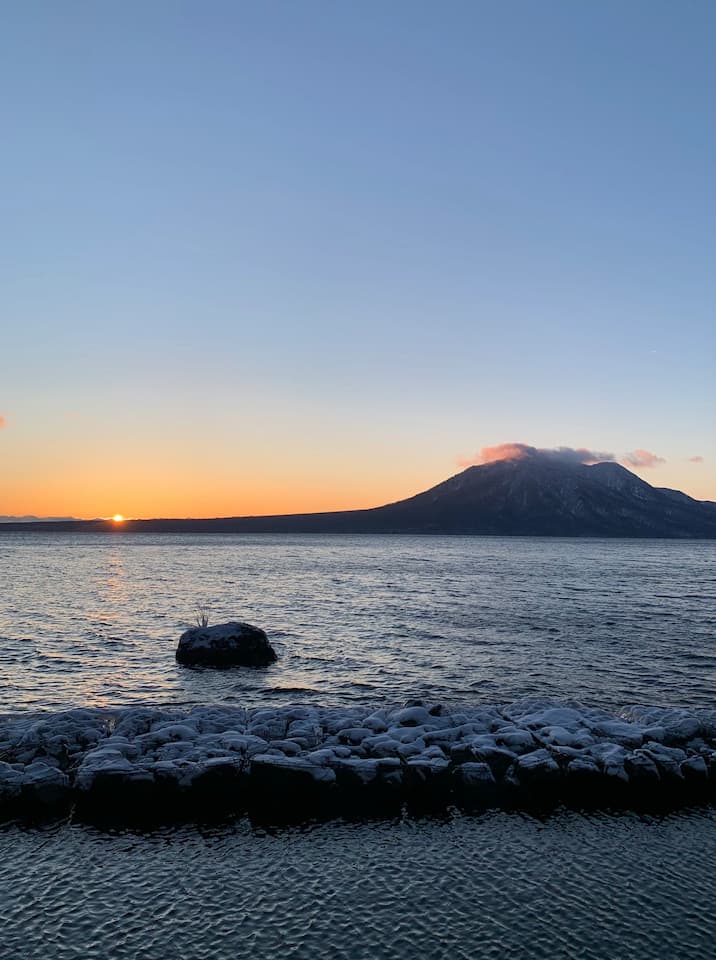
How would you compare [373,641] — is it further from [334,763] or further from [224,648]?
[334,763]

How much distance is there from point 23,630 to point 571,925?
39634 mm

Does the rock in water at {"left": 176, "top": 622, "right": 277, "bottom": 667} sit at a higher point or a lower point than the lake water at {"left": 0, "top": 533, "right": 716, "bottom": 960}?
higher

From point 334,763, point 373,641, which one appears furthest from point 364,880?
point 373,641

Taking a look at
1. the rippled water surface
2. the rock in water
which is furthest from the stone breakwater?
the rock in water

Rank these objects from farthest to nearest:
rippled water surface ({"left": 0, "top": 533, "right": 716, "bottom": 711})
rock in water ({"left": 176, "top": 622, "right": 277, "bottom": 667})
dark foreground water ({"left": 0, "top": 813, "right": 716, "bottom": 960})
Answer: rock in water ({"left": 176, "top": 622, "right": 277, "bottom": 667})
rippled water surface ({"left": 0, "top": 533, "right": 716, "bottom": 711})
dark foreground water ({"left": 0, "top": 813, "right": 716, "bottom": 960})

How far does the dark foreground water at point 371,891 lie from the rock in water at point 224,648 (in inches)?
733

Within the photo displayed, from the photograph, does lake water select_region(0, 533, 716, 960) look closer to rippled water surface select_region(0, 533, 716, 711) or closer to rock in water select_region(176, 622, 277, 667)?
rippled water surface select_region(0, 533, 716, 711)

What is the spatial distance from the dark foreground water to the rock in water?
1861 cm

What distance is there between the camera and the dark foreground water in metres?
11.0

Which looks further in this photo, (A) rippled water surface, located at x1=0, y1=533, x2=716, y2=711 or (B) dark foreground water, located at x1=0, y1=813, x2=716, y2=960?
(A) rippled water surface, located at x1=0, y1=533, x2=716, y2=711

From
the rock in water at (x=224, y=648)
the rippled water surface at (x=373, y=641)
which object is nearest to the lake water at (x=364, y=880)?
the rippled water surface at (x=373, y=641)

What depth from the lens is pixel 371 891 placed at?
41.2 feet

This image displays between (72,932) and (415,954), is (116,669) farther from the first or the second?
(415,954)

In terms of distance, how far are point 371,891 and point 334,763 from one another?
15.5 feet
